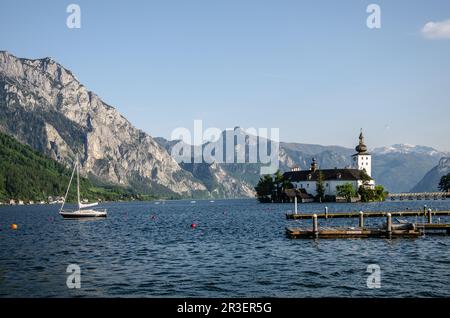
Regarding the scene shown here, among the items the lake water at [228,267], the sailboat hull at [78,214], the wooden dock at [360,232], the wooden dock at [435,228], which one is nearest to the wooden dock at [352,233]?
the wooden dock at [360,232]

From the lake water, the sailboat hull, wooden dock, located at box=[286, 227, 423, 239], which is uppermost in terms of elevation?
wooden dock, located at box=[286, 227, 423, 239]

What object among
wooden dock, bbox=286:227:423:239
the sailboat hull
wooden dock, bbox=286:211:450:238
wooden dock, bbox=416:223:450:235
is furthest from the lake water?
the sailboat hull

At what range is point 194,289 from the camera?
38062mm

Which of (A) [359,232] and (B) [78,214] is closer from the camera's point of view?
(A) [359,232]

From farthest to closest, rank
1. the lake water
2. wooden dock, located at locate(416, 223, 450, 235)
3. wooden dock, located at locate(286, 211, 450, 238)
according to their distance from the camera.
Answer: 1. wooden dock, located at locate(416, 223, 450, 235)
2. wooden dock, located at locate(286, 211, 450, 238)
3. the lake water

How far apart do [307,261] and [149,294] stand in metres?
21.2

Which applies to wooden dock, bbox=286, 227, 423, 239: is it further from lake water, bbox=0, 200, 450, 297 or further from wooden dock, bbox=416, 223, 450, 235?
wooden dock, bbox=416, 223, 450, 235

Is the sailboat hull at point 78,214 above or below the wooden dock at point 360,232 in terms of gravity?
below

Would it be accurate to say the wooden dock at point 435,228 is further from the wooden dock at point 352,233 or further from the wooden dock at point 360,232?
the wooden dock at point 352,233

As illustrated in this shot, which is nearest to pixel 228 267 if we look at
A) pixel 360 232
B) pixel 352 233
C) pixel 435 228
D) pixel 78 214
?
pixel 352 233

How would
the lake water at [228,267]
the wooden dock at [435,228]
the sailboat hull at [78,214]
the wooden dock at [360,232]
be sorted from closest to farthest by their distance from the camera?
the lake water at [228,267]
the wooden dock at [360,232]
the wooden dock at [435,228]
the sailboat hull at [78,214]

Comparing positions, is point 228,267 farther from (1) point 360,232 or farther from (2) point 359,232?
(1) point 360,232

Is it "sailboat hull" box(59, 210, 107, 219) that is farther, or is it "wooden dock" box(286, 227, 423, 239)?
"sailboat hull" box(59, 210, 107, 219)
